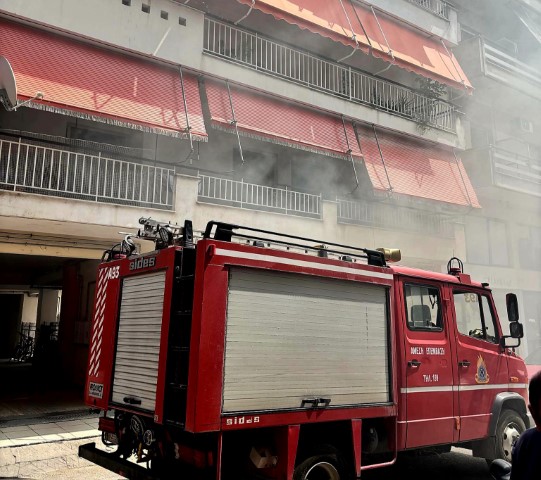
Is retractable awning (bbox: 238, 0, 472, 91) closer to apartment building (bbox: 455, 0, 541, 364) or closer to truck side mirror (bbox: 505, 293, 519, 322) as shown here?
apartment building (bbox: 455, 0, 541, 364)

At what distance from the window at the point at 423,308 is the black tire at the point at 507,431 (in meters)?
1.38

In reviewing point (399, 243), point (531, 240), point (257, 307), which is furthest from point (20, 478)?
point (531, 240)

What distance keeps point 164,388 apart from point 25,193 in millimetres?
5191

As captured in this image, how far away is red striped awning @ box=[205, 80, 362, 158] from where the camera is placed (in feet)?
30.9

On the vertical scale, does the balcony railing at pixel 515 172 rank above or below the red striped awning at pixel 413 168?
above

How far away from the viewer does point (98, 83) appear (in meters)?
8.09

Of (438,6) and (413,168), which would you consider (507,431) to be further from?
(438,6)

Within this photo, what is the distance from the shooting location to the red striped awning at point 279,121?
9414mm

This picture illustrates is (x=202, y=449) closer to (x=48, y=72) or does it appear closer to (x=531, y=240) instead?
(x=48, y=72)

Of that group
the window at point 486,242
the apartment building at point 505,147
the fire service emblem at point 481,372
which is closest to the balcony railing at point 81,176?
the fire service emblem at point 481,372

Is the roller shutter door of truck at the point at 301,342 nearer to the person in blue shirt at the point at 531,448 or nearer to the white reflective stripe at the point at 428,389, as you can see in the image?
the white reflective stripe at the point at 428,389

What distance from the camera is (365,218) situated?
11938 mm

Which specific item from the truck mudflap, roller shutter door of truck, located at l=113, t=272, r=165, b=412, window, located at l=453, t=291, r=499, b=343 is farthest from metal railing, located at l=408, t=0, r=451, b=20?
the truck mudflap

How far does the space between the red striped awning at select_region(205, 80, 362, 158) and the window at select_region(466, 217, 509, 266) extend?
6.85 metres
